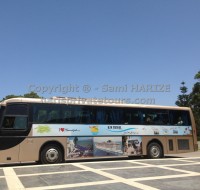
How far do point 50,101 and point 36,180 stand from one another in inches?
239

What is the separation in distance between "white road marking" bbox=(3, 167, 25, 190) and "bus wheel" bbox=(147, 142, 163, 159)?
8.40 metres

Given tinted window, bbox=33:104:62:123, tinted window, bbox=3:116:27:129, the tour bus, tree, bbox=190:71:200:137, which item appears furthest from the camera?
tree, bbox=190:71:200:137

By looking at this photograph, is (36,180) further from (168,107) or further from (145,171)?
(168,107)

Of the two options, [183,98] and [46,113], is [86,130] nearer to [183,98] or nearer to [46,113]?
[46,113]

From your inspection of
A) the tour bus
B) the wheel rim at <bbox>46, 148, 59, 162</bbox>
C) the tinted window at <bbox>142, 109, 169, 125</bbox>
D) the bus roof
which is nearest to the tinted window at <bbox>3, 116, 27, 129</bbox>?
the tour bus

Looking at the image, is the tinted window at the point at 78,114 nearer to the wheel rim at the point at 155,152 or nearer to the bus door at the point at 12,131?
the bus door at the point at 12,131

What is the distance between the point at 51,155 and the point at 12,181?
5469mm

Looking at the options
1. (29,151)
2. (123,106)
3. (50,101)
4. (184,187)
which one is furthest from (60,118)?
(184,187)

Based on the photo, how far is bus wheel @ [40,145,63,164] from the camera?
15000 mm

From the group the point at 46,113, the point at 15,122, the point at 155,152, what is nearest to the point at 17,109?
the point at 15,122

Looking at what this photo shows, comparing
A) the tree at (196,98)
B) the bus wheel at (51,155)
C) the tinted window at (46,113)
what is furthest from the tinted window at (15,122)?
the tree at (196,98)

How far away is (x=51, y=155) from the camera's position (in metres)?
15.2

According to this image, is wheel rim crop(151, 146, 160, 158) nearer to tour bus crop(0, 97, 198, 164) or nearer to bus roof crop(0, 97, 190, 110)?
tour bus crop(0, 97, 198, 164)

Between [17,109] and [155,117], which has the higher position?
[155,117]
